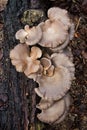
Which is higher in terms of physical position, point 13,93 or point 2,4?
point 2,4

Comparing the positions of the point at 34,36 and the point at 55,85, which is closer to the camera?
the point at 34,36

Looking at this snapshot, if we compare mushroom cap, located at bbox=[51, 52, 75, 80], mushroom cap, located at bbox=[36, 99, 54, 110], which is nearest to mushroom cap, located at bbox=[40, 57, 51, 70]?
mushroom cap, located at bbox=[51, 52, 75, 80]

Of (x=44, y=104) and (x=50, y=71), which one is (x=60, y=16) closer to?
(x=50, y=71)

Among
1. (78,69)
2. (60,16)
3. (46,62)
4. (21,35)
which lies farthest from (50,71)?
(78,69)

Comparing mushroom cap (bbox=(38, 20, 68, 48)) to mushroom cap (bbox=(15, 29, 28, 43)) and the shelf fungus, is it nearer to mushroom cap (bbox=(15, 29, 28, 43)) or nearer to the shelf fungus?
the shelf fungus

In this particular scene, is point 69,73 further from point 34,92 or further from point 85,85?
point 85,85

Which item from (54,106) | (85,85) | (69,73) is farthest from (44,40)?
(85,85)
